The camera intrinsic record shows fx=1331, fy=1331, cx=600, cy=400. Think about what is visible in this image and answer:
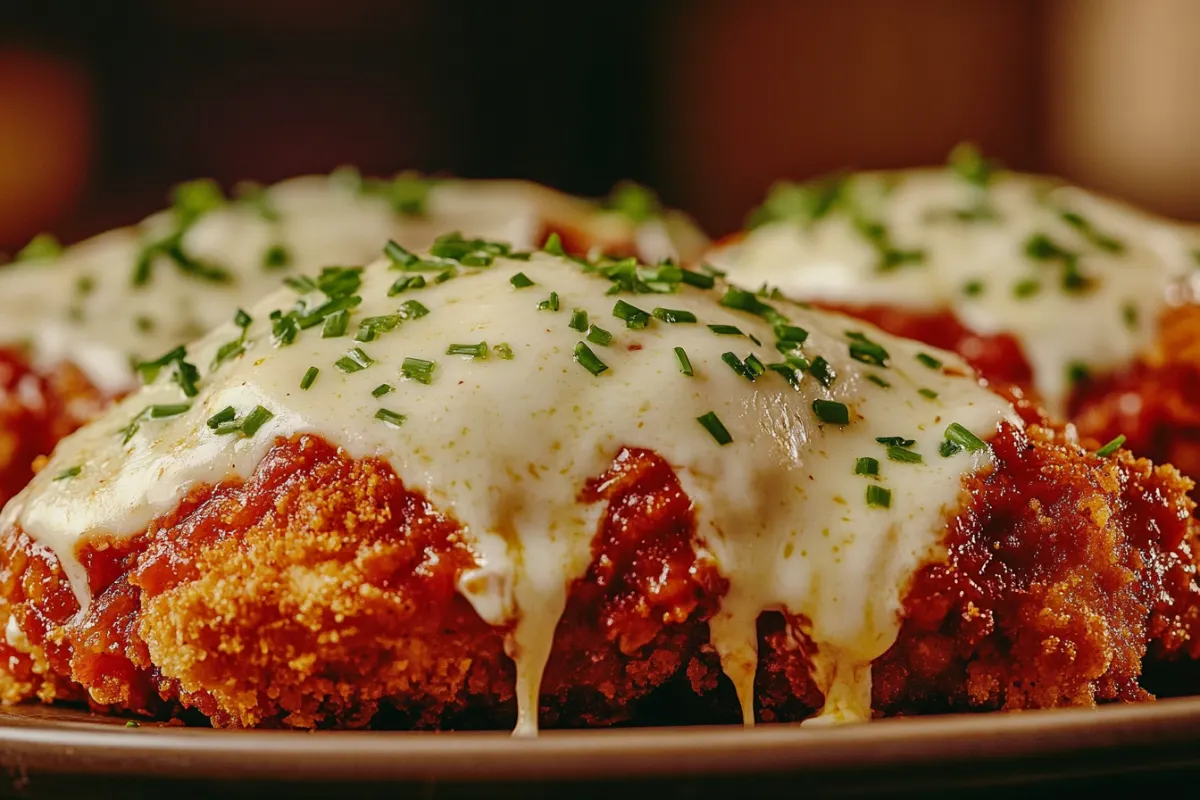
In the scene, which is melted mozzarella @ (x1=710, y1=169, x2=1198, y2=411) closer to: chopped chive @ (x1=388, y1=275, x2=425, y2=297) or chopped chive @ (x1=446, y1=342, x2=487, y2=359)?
chopped chive @ (x1=388, y1=275, x2=425, y2=297)

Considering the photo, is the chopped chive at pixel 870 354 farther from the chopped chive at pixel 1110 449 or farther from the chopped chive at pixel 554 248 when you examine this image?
the chopped chive at pixel 554 248

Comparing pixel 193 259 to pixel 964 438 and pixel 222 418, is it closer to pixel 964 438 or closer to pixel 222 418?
pixel 222 418

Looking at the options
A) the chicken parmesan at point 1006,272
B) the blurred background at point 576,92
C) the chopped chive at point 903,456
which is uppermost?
the chopped chive at point 903,456

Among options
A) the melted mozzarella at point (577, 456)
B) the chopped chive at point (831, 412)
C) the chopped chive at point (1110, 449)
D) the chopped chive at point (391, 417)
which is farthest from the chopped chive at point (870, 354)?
the chopped chive at point (391, 417)

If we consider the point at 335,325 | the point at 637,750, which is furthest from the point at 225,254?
the point at 637,750

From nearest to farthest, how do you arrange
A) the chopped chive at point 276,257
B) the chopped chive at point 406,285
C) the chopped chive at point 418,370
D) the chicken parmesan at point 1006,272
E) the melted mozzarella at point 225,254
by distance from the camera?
the chopped chive at point 418,370, the chopped chive at point 406,285, the chicken parmesan at point 1006,272, the melted mozzarella at point 225,254, the chopped chive at point 276,257

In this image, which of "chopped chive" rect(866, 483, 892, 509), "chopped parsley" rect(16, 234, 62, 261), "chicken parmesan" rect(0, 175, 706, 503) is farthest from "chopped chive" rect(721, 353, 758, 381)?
"chopped parsley" rect(16, 234, 62, 261)

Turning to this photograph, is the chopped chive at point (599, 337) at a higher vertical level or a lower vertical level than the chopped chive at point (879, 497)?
higher

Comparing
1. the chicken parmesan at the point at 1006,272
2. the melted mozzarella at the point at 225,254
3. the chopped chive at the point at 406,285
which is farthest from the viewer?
the melted mozzarella at the point at 225,254
